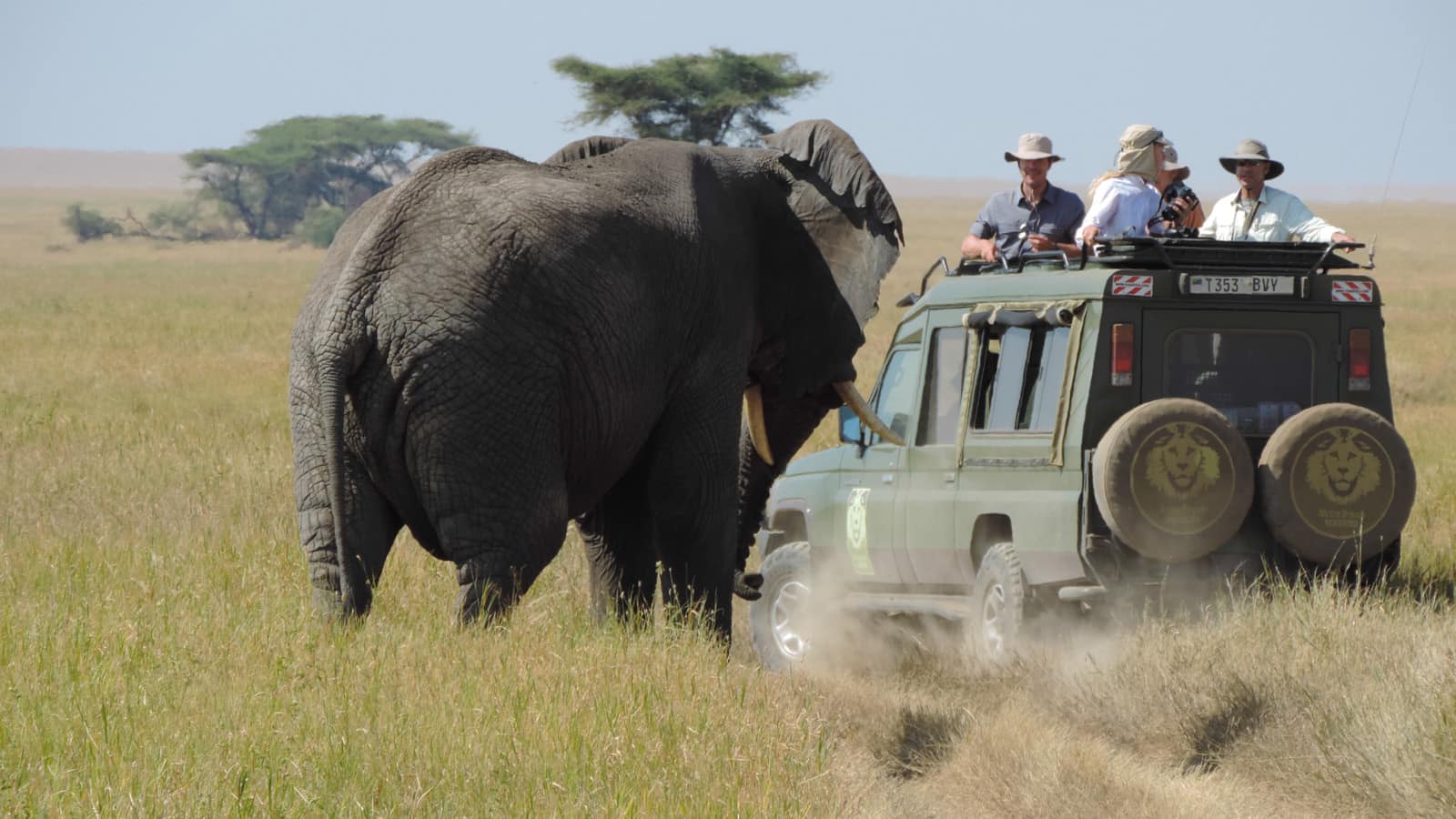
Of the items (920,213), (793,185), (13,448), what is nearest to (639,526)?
(793,185)

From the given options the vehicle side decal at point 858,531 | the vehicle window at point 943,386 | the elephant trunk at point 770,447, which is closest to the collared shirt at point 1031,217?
the vehicle window at point 943,386

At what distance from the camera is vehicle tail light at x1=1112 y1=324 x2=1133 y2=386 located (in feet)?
28.1

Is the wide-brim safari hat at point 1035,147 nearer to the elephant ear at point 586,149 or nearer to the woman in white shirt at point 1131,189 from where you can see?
the woman in white shirt at point 1131,189

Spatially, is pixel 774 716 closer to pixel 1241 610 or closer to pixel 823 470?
pixel 1241 610

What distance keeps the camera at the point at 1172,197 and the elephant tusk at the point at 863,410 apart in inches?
74.7

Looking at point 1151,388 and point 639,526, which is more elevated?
point 1151,388

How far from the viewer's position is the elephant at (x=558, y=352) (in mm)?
6746

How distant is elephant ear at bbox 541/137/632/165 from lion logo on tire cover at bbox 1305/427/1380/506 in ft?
10.7

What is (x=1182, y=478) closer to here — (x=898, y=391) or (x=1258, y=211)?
(x=898, y=391)

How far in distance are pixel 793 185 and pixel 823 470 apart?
2.45 meters

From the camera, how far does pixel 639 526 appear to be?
28.6 ft

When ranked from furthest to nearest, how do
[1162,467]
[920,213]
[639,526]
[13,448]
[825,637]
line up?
[920,213]
[13,448]
[825,637]
[639,526]
[1162,467]

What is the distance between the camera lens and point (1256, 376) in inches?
347

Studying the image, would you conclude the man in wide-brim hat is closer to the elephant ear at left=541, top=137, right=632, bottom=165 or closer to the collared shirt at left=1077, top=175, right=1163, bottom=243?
the collared shirt at left=1077, top=175, right=1163, bottom=243
